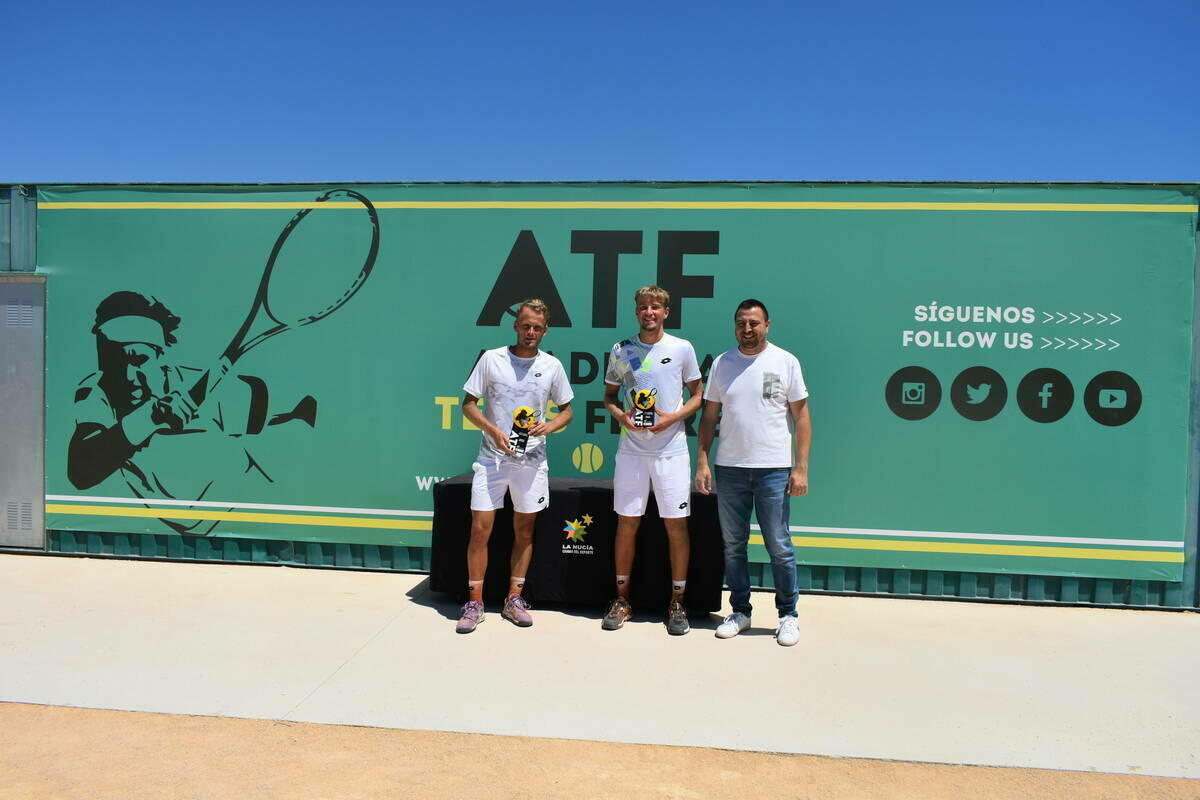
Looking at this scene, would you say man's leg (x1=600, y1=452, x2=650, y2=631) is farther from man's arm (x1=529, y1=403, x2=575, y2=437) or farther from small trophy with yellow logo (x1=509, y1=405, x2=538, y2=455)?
small trophy with yellow logo (x1=509, y1=405, x2=538, y2=455)

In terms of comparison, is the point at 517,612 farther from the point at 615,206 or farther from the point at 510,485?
the point at 615,206

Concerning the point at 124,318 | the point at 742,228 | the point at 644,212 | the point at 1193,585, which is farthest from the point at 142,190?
the point at 1193,585

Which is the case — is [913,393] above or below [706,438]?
above

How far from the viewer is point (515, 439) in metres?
4.27

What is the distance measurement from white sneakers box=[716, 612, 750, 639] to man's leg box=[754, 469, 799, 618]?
0.25m

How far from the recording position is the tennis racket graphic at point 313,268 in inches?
214

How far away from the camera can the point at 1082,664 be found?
3.94 meters

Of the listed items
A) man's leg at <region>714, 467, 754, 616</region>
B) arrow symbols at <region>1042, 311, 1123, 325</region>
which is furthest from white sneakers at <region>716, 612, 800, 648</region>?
arrow symbols at <region>1042, 311, 1123, 325</region>

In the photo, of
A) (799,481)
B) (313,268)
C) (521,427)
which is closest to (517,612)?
(521,427)

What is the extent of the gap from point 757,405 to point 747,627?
50.9 inches

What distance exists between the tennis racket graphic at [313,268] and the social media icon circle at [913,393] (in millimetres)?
3670

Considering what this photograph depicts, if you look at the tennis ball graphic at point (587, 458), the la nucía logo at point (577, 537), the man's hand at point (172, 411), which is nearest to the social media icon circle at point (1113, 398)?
the tennis ball graphic at point (587, 458)

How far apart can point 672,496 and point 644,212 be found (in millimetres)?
2082

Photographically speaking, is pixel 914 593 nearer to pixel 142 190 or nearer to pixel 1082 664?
pixel 1082 664
